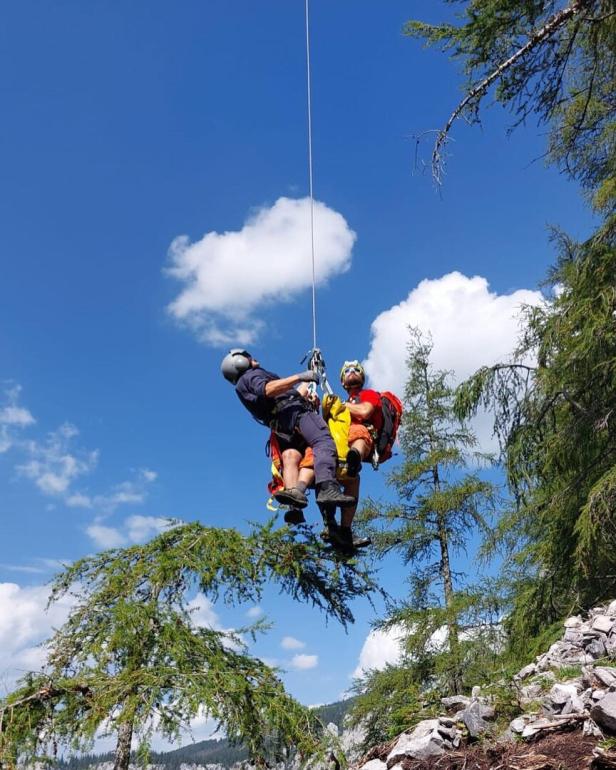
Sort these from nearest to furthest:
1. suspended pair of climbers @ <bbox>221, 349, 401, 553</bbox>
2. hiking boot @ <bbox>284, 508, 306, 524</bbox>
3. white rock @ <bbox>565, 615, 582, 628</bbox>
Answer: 1. suspended pair of climbers @ <bbox>221, 349, 401, 553</bbox>
2. hiking boot @ <bbox>284, 508, 306, 524</bbox>
3. white rock @ <bbox>565, 615, 582, 628</bbox>

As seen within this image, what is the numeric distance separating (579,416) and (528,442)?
0.86 metres

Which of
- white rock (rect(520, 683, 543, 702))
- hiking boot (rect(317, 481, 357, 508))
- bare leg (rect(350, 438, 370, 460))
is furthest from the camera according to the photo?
bare leg (rect(350, 438, 370, 460))

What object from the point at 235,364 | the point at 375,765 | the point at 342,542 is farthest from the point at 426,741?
the point at 235,364

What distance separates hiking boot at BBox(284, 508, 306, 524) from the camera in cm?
464

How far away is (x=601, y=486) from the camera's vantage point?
20.0ft

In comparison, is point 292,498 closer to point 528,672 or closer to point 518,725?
point 518,725

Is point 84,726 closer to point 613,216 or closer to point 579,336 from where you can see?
point 579,336

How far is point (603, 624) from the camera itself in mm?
4949

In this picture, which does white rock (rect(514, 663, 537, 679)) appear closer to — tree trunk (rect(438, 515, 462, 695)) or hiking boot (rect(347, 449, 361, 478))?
hiking boot (rect(347, 449, 361, 478))

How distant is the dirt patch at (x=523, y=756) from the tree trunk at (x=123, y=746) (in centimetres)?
153

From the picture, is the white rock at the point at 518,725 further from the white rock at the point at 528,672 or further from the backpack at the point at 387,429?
the backpack at the point at 387,429

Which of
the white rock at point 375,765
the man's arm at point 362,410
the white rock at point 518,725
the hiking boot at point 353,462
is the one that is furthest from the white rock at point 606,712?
the man's arm at point 362,410

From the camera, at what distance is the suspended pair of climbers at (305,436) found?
14.8 ft

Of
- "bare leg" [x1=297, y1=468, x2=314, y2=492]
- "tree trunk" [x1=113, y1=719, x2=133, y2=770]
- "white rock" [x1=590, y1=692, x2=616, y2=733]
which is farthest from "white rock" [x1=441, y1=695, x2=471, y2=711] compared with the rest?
"tree trunk" [x1=113, y1=719, x2=133, y2=770]
